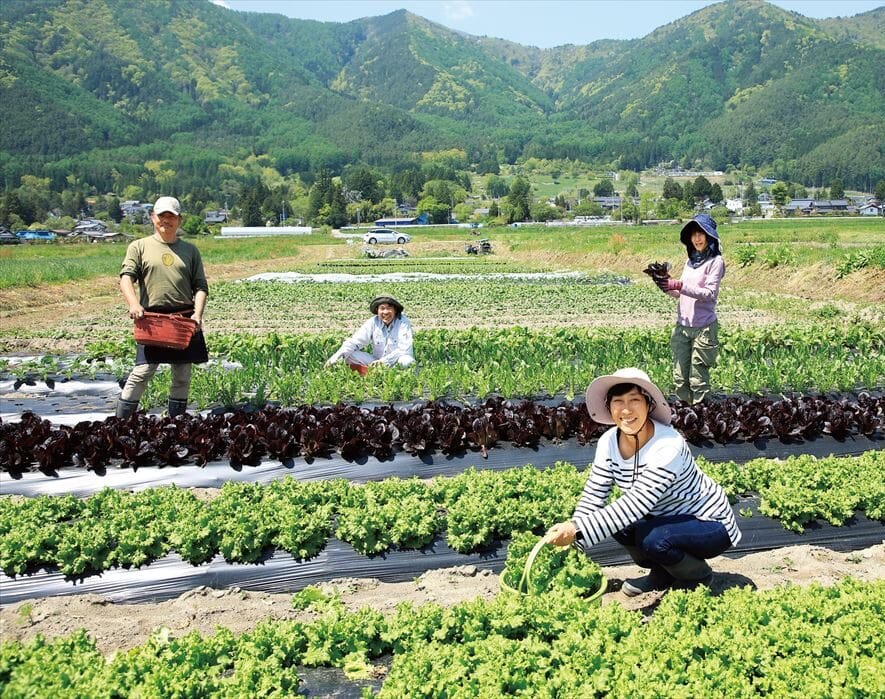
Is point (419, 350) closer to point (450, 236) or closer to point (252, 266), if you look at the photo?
point (252, 266)

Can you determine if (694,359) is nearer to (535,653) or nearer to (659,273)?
(659,273)

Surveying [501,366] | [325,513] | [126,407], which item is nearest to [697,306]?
[501,366]

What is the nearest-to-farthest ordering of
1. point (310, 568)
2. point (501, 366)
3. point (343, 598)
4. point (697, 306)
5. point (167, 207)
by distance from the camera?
point (343, 598)
point (310, 568)
point (167, 207)
point (697, 306)
point (501, 366)

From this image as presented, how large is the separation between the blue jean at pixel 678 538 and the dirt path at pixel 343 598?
40 centimetres

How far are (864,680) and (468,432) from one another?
157 inches

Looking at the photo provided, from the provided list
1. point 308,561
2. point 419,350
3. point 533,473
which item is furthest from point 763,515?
point 419,350

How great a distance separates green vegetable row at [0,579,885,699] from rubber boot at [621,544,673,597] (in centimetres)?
61

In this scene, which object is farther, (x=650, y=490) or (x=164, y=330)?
(x=164, y=330)

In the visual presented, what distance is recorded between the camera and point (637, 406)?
3.98m

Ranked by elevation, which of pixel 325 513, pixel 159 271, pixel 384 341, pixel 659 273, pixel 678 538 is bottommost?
pixel 325 513

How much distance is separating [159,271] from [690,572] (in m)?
5.50

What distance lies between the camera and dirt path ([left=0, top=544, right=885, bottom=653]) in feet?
13.7

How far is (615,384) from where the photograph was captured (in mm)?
4039

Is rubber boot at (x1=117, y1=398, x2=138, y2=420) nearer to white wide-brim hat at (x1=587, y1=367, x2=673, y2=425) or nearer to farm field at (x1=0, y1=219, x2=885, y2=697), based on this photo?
farm field at (x1=0, y1=219, x2=885, y2=697)
